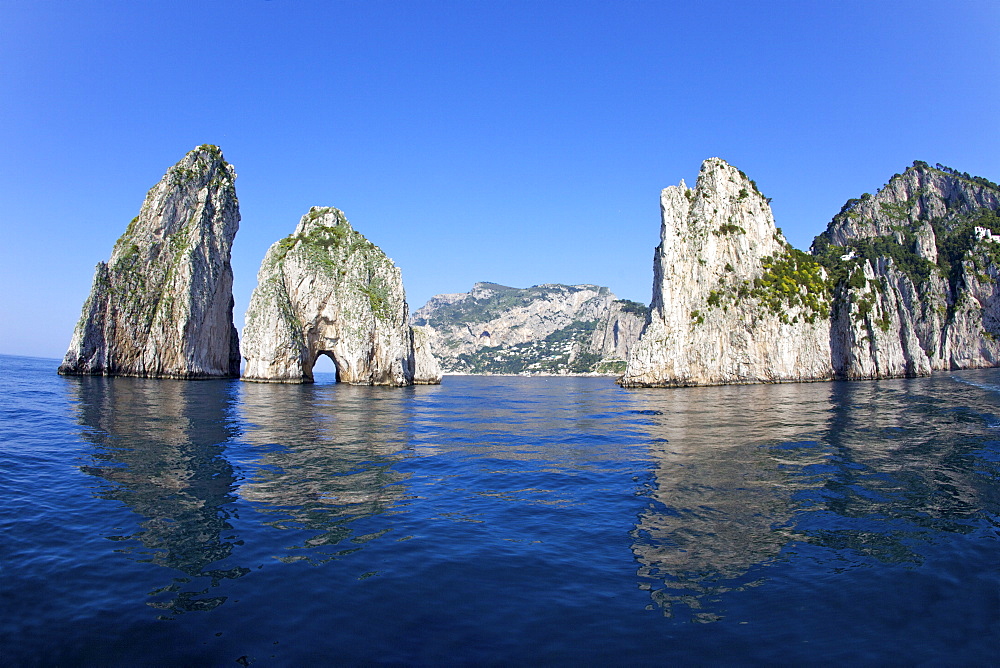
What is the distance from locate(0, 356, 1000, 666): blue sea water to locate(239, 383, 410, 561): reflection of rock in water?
0.14 meters

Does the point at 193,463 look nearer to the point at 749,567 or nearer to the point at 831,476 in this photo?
the point at 749,567

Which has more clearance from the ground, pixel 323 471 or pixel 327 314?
pixel 327 314

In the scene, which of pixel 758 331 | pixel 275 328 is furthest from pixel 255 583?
pixel 758 331

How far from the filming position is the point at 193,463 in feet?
63.2

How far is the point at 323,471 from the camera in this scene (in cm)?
1861

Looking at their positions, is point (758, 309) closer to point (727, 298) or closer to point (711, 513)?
point (727, 298)

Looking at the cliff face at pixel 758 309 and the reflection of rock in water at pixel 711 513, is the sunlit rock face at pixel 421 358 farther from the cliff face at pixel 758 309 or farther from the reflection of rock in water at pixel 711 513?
the reflection of rock in water at pixel 711 513

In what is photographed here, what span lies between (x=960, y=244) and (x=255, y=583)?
180740 millimetres

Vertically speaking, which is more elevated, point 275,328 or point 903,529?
point 275,328

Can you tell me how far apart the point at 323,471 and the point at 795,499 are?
586 inches

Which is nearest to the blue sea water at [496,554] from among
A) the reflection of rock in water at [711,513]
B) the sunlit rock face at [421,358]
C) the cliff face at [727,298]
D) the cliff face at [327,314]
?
the reflection of rock in water at [711,513]

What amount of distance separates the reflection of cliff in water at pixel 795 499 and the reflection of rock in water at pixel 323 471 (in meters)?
6.94

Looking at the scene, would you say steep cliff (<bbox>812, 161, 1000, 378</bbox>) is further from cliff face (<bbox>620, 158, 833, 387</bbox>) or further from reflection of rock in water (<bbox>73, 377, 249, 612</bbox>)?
reflection of rock in water (<bbox>73, 377, 249, 612</bbox>)

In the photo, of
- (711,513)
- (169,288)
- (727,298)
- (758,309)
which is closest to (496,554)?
(711,513)
